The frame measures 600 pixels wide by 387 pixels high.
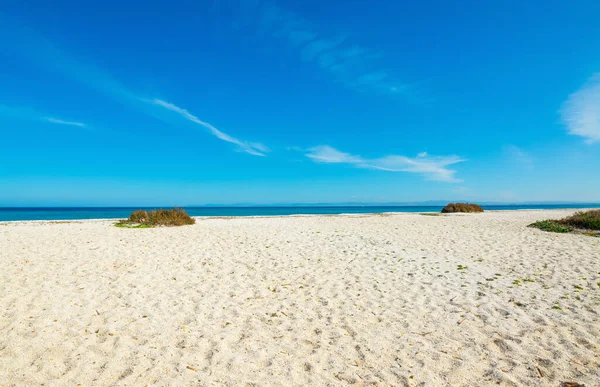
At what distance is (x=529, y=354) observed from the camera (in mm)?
4180

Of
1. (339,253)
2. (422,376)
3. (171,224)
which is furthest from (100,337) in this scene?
(171,224)

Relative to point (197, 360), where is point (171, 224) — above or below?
above

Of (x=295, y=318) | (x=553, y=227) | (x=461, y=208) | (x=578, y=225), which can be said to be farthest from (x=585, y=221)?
(x=461, y=208)

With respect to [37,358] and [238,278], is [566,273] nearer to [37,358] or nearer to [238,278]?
[238,278]

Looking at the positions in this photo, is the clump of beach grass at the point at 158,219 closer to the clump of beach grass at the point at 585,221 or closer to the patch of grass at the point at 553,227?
the patch of grass at the point at 553,227

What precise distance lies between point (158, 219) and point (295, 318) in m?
15.0

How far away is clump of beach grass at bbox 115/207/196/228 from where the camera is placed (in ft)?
59.1

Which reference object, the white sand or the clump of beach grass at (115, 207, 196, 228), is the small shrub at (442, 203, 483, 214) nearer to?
the white sand

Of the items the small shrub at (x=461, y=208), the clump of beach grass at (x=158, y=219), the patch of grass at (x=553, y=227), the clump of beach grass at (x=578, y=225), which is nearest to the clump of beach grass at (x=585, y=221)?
the clump of beach grass at (x=578, y=225)

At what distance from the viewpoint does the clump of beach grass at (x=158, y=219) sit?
59.1ft

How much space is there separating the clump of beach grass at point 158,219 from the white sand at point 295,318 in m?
7.62

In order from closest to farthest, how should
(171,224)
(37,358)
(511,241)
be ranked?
(37,358), (511,241), (171,224)

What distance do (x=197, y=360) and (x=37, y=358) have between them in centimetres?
205

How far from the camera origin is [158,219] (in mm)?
18078
